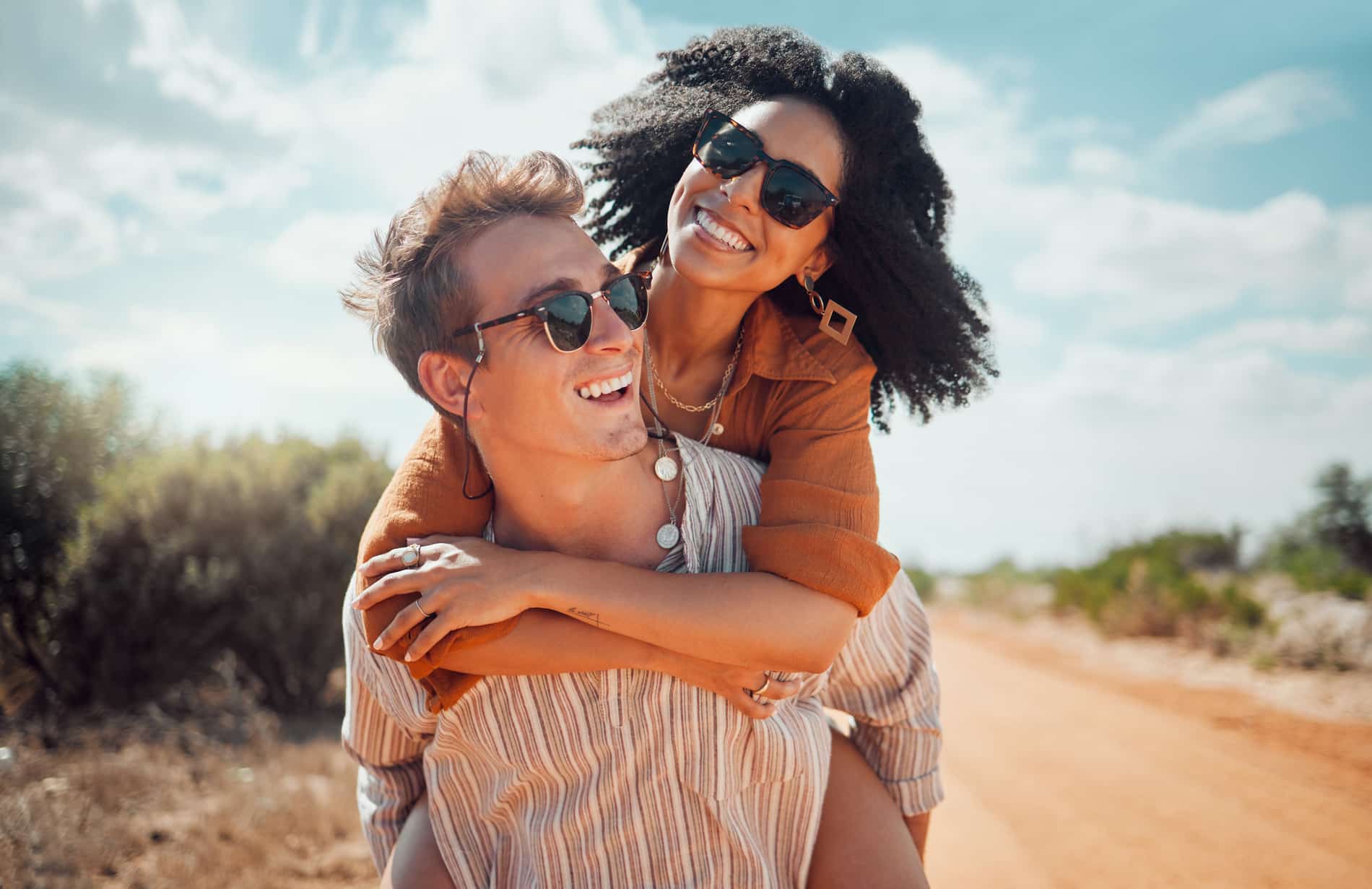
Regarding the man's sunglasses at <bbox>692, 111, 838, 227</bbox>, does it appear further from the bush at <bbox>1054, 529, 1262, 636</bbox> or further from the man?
the bush at <bbox>1054, 529, 1262, 636</bbox>

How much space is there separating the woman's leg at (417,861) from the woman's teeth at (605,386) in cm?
127

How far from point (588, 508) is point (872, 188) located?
1.55 meters

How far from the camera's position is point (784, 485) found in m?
2.42

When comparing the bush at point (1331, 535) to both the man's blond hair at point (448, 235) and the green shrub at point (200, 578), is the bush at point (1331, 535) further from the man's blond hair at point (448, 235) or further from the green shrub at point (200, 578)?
the man's blond hair at point (448, 235)

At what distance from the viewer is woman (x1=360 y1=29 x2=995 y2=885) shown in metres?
2.28

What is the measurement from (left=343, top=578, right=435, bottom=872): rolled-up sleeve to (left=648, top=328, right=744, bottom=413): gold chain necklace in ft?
4.01

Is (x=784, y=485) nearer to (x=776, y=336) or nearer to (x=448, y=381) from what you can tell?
(x=776, y=336)

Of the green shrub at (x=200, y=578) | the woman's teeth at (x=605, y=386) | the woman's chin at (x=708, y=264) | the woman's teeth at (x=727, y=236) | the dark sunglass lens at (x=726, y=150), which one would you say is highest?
the dark sunglass lens at (x=726, y=150)

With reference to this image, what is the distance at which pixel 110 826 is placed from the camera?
5.00 m

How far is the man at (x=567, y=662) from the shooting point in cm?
233

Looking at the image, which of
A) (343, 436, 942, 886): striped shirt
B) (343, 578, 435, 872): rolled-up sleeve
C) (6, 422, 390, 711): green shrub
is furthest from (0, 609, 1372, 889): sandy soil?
(343, 578, 435, 872): rolled-up sleeve

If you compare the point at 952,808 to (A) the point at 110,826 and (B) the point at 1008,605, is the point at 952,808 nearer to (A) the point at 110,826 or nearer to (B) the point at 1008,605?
(A) the point at 110,826

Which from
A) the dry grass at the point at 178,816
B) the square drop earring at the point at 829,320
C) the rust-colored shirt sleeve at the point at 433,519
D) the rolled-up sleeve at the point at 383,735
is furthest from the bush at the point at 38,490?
the square drop earring at the point at 829,320

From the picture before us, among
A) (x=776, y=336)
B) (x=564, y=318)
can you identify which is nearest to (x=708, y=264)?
(x=776, y=336)
